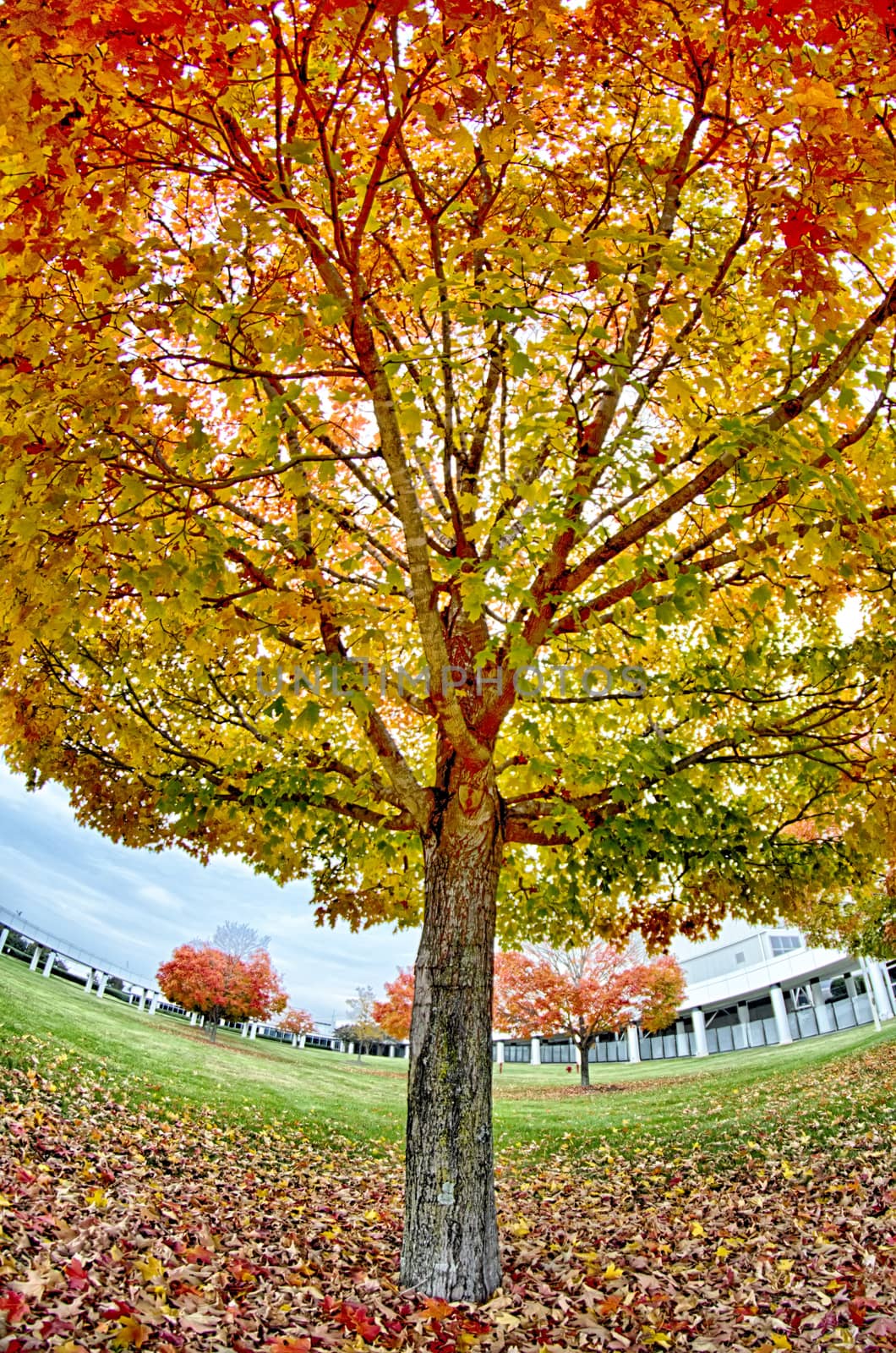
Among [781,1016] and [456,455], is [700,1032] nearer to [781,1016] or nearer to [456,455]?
[781,1016]

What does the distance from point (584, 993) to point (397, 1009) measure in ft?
30.1

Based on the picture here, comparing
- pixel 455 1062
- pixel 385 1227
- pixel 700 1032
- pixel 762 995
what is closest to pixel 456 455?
pixel 455 1062

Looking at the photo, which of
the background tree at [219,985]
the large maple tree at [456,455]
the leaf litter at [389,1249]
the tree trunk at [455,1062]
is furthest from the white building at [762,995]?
the tree trunk at [455,1062]

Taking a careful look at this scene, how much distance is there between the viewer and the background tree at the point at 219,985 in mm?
33219

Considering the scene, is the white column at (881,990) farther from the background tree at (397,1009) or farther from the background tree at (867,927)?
the background tree at (397,1009)

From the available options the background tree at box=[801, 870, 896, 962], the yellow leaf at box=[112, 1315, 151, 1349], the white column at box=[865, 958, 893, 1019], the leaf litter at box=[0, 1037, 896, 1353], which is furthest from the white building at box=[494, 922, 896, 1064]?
the yellow leaf at box=[112, 1315, 151, 1349]

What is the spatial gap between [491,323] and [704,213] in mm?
2857

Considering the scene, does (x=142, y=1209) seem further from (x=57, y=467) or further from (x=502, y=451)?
(x=502, y=451)

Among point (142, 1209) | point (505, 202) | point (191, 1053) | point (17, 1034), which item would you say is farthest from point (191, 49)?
point (191, 1053)

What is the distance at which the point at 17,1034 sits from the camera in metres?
12.9

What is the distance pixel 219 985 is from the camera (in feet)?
111

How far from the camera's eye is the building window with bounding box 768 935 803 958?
4019cm

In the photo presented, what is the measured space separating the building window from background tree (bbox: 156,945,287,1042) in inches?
1046

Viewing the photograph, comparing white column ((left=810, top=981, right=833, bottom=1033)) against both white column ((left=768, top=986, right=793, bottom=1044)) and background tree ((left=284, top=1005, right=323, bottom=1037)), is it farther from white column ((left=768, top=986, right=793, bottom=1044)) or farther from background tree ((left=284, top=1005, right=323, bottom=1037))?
background tree ((left=284, top=1005, right=323, bottom=1037))
